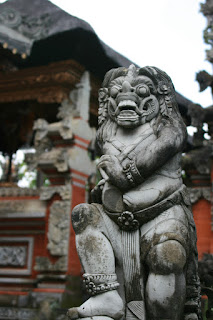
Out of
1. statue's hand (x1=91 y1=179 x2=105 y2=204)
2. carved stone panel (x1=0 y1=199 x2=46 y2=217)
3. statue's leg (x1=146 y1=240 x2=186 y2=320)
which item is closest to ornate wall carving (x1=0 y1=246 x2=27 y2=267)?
carved stone panel (x1=0 y1=199 x2=46 y2=217)

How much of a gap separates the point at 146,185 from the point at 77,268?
534 cm

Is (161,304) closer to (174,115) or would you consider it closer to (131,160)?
(131,160)

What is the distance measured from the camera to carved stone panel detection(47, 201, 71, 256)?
26.7 ft

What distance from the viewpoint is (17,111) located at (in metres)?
12.3

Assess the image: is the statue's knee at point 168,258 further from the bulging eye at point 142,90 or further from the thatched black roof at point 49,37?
the thatched black roof at point 49,37

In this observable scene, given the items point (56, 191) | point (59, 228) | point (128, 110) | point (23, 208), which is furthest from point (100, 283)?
point (23, 208)

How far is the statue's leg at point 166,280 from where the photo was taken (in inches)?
119

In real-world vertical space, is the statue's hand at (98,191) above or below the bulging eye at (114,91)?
below

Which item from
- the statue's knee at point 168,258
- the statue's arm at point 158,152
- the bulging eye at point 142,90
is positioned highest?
the bulging eye at point 142,90

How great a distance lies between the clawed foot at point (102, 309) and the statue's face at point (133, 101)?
1.19m

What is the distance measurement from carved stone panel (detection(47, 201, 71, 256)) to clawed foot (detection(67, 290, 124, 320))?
198 inches

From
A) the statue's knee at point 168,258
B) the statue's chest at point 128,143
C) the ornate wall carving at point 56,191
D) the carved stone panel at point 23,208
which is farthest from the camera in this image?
the carved stone panel at point 23,208

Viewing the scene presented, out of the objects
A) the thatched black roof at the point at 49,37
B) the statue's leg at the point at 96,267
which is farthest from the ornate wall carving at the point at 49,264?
the statue's leg at the point at 96,267

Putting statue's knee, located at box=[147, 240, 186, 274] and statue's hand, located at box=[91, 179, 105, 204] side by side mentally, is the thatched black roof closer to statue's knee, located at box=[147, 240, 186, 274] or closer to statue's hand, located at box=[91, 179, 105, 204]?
statue's hand, located at box=[91, 179, 105, 204]
